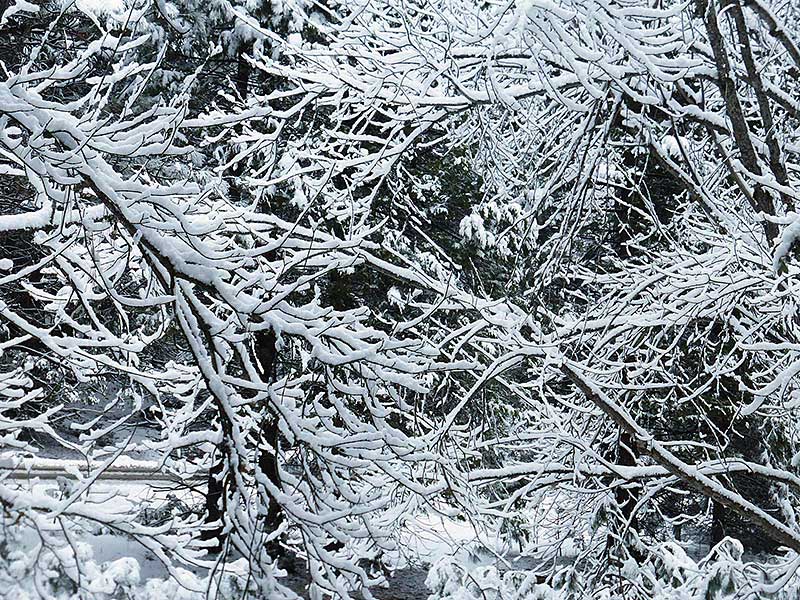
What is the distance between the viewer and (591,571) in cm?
622

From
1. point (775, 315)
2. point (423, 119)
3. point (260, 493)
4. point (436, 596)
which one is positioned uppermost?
point (775, 315)

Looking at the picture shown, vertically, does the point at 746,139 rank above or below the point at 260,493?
above

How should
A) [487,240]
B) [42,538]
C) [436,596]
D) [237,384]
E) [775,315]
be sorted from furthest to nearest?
[487,240] → [436,596] → [775,315] → [237,384] → [42,538]

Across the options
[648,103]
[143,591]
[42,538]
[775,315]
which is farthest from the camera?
[775,315]

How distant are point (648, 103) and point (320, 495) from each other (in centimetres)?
274

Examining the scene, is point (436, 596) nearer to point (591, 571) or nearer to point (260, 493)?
point (591, 571)

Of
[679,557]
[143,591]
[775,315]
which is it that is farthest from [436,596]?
[775,315]

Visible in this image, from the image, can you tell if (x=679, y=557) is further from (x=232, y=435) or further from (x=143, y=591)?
(x=232, y=435)

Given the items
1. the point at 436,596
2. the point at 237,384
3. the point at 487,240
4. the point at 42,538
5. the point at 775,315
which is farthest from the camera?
the point at 487,240

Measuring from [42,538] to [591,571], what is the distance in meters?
4.64

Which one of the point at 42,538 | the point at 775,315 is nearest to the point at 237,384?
the point at 42,538

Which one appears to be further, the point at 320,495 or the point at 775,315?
the point at 775,315

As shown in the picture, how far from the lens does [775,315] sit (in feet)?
16.3

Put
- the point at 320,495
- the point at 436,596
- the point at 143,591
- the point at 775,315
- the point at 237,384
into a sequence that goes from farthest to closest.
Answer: the point at 436,596
the point at 775,315
the point at 143,591
the point at 320,495
the point at 237,384
